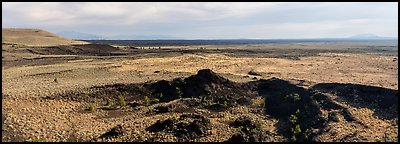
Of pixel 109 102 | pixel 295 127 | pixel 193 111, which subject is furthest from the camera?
pixel 109 102

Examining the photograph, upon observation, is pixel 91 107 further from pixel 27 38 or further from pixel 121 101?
pixel 27 38

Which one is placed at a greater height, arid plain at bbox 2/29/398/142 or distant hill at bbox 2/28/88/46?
distant hill at bbox 2/28/88/46

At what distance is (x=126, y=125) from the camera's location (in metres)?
22.5

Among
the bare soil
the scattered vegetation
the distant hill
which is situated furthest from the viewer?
the distant hill

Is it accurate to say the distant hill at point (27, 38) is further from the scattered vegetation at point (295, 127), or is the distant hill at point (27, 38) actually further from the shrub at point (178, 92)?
the scattered vegetation at point (295, 127)

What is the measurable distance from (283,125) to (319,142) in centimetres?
414

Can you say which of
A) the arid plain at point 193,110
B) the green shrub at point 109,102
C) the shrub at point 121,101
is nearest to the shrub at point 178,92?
the arid plain at point 193,110

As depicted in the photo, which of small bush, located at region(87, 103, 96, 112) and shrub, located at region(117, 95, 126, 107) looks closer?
small bush, located at region(87, 103, 96, 112)

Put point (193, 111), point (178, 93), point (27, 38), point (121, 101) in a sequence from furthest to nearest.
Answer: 1. point (27, 38)
2. point (178, 93)
3. point (121, 101)
4. point (193, 111)

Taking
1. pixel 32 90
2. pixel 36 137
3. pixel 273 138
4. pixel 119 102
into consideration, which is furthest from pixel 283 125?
pixel 32 90

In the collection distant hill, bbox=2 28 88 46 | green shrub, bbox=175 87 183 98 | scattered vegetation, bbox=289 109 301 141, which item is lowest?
scattered vegetation, bbox=289 109 301 141

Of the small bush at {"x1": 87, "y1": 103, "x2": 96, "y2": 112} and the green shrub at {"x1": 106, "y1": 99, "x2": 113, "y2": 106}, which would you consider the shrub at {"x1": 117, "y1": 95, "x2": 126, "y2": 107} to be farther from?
the small bush at {"x1": 87, "y1": 103, "x2": 96, "y2": 112}

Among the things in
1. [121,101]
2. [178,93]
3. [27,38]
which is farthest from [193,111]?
[27,38]

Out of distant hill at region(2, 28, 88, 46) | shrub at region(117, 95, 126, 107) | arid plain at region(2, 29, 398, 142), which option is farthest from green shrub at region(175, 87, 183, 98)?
distant hill at region(2, 28, 88, 46)
